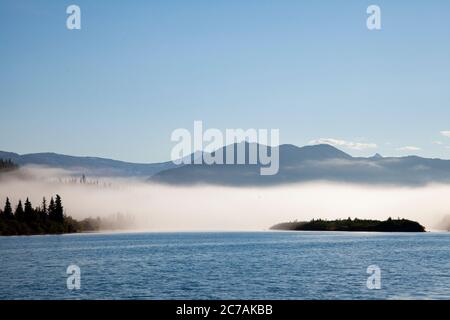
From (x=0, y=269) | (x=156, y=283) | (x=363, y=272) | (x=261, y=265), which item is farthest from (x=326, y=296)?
(x=0, y=269)

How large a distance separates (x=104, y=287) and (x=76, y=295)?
12034mm

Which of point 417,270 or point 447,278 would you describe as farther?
point 417,270

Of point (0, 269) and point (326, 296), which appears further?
point (0, 269)

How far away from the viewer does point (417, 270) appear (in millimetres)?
130500

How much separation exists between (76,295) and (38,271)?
4583 centimetres

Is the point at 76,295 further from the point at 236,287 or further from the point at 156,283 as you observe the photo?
the point at 236,287
